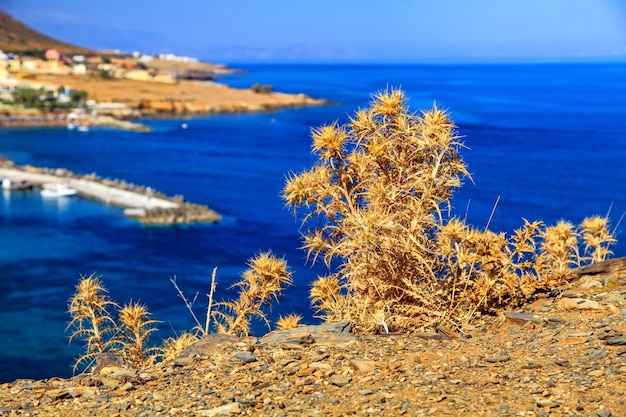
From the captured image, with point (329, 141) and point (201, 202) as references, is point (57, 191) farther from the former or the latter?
point (329, 141)

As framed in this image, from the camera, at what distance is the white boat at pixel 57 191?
48688mm

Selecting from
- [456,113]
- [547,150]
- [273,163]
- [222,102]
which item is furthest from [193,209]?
[222,102]

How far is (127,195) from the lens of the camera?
46.7 m

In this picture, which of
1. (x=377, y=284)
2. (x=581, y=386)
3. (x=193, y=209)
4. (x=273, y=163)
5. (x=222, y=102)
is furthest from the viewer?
(x=222, y=102)

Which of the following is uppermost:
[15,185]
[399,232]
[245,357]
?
[399,232]

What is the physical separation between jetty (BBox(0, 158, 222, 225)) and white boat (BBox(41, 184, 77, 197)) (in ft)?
Answer: 2.21

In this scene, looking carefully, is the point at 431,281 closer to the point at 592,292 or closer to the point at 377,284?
the point at 377,284

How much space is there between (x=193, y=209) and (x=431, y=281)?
121 feet

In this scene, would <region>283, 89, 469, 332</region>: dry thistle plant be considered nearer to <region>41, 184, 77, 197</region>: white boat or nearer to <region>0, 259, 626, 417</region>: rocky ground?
<region>0, 259, 626, 417</region>: rocky ground

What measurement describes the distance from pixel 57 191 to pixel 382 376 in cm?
4691

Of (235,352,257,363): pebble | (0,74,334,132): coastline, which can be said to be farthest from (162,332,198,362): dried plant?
(0,74,334,132): coastline

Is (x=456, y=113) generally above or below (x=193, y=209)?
above

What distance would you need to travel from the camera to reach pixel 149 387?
5.43 metres

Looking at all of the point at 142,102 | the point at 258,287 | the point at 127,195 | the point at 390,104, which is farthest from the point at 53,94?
the point at 390,104
